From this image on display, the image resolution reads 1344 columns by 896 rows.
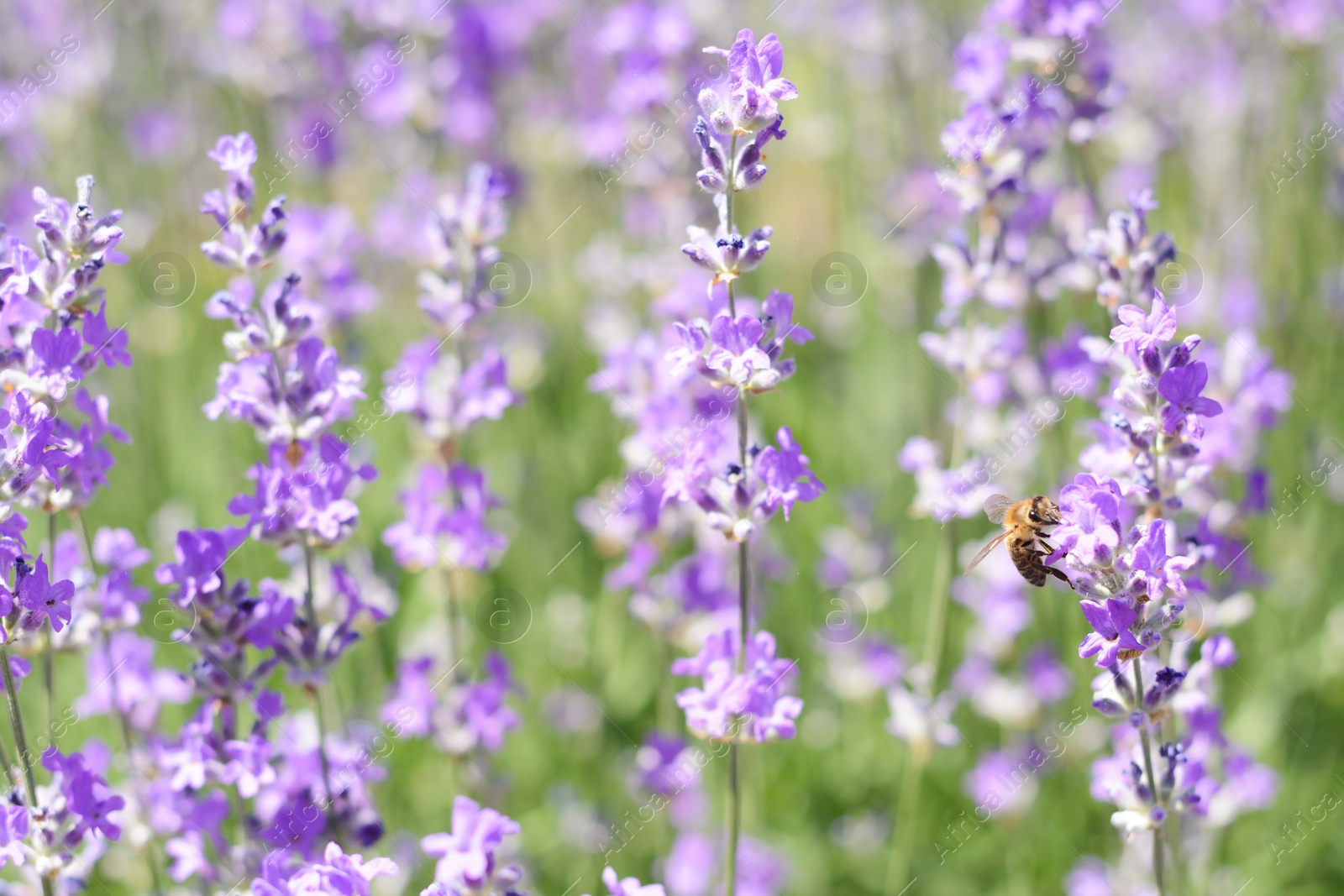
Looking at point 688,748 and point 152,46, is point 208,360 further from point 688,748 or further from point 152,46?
point 688,748

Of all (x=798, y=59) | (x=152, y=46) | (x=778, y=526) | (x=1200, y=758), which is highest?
(x=798, y=59)

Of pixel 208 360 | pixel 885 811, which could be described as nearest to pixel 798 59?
pixel 208 360

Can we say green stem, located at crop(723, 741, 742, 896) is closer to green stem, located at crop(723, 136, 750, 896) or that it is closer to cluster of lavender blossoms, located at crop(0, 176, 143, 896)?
green stem, located at crop(723, 136, 750, 896)

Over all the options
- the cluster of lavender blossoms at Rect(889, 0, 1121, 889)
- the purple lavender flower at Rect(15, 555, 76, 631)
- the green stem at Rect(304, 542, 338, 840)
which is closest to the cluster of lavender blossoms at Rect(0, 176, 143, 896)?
the purple lavender flower at Rect(15, 555, 76, 631)

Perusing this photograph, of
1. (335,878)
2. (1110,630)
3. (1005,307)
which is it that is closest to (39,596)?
(335,878)

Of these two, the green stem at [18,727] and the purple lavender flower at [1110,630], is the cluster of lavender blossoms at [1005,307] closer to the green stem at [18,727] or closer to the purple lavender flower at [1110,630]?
the purple lavender flower at [1110,630]

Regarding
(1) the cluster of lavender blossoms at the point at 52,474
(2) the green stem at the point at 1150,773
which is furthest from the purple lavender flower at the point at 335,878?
(2) the green stem at the point at 1150,773

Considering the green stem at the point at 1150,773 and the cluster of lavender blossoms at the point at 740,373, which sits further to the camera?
the cluster of lavender blossoms at the point at 740,373

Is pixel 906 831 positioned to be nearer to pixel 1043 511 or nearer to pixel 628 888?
pixel 1043 511
